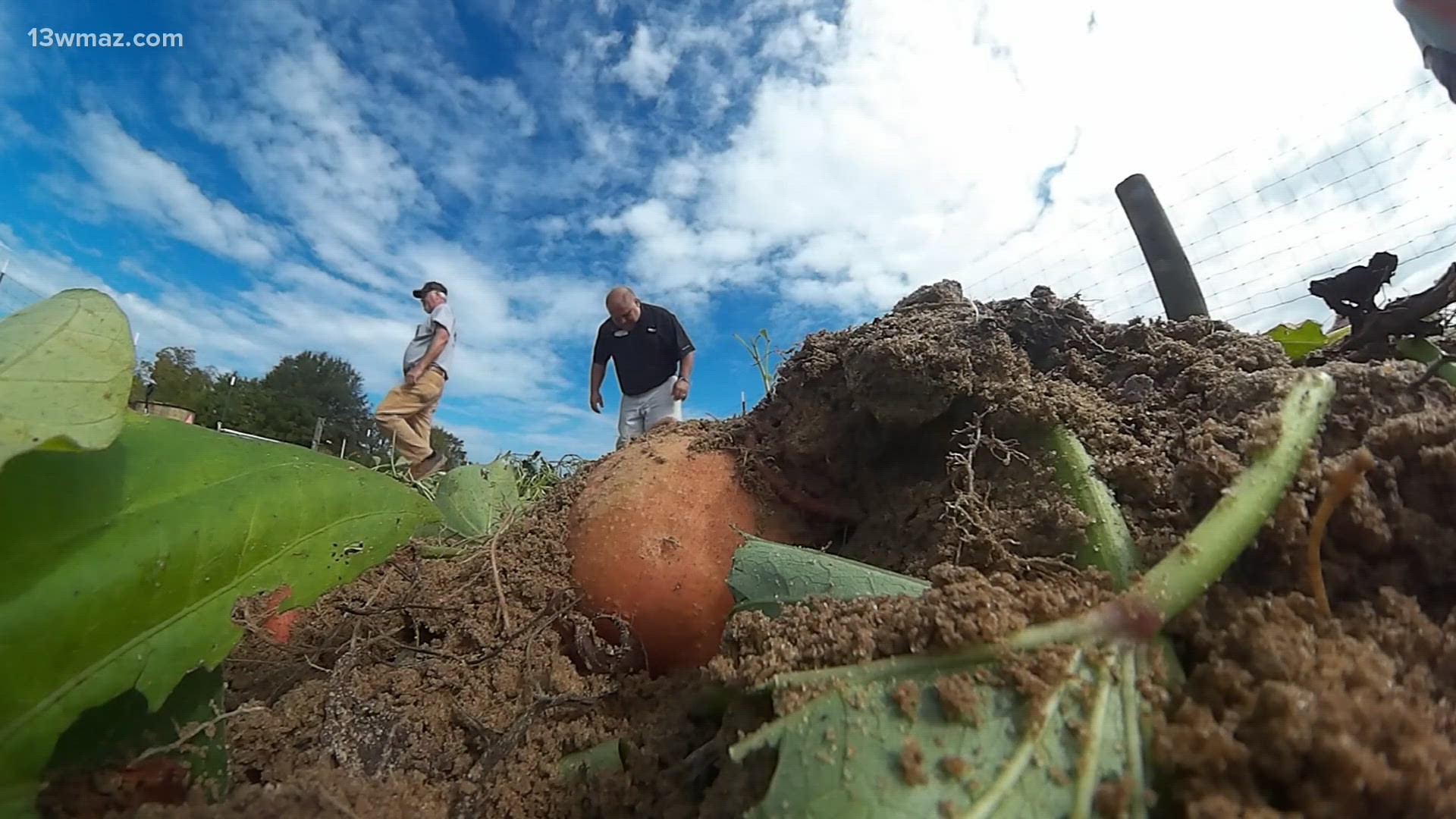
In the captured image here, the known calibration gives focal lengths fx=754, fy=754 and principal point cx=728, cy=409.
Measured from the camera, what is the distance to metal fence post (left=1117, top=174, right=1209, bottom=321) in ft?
6.15

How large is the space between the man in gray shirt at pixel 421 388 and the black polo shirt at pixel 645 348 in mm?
1685

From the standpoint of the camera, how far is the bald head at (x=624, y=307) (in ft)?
15.0

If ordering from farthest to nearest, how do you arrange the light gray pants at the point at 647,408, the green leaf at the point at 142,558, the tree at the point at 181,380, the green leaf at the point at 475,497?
1. the tree at the point at 181,380
2. the light gray pants at the point at 647,408
3. the green leaf at the point at 475,497
4. the green leaf at the point at 142,558

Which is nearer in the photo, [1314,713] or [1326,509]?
[1314,713]

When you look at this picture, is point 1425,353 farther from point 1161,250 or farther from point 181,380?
point 181,380

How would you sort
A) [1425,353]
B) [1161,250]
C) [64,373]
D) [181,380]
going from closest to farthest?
[64,373] → [1425,353] → [1161,250] → [181,380]

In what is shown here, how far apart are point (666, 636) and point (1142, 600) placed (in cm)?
70

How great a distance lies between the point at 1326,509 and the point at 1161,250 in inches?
68.8

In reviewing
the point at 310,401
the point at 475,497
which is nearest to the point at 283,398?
the point at 310,401

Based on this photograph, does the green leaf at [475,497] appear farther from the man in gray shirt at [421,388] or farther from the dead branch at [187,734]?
the man in gray shirt at [421,388]

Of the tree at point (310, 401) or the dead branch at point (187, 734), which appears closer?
the dead branch at point (187, 734)

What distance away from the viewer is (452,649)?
38.6 inches

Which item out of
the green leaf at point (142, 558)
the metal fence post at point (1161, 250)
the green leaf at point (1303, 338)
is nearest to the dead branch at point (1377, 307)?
the green leaf at point (1303, 338)

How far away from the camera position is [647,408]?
441 centimetres
